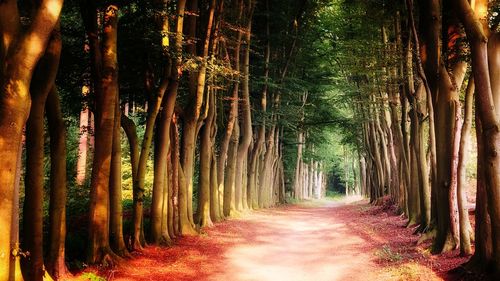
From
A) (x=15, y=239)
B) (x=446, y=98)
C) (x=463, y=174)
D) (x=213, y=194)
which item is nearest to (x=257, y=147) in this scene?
(x=213, y=194)

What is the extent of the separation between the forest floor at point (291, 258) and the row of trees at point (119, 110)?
33.4 inches

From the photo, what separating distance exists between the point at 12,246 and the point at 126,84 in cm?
833

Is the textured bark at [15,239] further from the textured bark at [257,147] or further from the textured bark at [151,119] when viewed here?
the textured bark at [257,147]

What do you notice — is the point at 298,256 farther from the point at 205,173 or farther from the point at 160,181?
the point at 205,173

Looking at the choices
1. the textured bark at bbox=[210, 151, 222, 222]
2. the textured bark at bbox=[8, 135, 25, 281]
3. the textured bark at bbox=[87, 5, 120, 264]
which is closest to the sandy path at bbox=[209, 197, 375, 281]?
→ the textured bark at bbox=[210, 151, 222, 222]

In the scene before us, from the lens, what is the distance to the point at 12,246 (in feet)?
20.0

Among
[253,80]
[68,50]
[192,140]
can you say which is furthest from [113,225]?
[253,80]

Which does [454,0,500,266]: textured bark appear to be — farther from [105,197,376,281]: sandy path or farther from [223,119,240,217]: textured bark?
[223,119,240,217]: textured bark

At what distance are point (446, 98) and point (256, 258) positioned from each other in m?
6.01

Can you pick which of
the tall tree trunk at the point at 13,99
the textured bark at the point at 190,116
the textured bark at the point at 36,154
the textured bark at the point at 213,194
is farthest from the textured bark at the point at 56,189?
the textured bark at the point at 213,194

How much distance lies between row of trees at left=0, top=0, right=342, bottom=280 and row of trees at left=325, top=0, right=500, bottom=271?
5664 millimetres

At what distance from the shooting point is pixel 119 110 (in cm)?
1111

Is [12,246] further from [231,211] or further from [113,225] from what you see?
[231,211]

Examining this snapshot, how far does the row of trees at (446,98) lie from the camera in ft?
25.5
